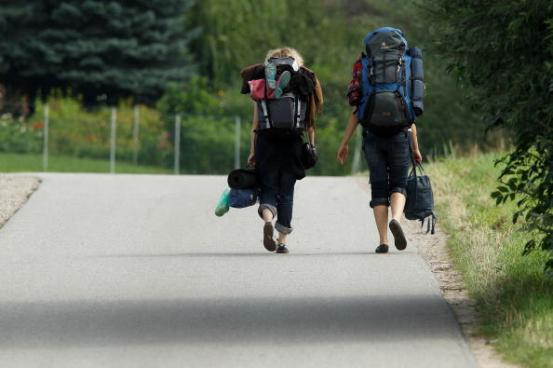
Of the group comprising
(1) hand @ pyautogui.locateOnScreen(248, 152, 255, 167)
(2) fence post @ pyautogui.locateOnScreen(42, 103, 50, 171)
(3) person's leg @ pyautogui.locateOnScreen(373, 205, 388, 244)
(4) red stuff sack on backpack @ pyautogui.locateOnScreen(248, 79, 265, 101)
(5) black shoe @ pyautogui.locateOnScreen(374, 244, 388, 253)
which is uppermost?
(4) red stuff sack on backpack @ pyautogui.locateOnScreen(248, 79, 265, 101)

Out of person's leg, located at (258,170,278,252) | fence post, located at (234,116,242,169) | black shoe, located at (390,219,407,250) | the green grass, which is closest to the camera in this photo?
black shoe, located at (390,219,407,250)

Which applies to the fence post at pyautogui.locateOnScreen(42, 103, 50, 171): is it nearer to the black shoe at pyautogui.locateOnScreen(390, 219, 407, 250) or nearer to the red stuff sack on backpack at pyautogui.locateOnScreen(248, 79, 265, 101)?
the red stuff sack on backpack at pyautogui.locateOnScreen(248, 79, 265, 101)

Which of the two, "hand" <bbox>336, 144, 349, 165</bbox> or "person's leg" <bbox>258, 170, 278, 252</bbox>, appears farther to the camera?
"person's leg" <bbox>258, 170, 278, 252</bbox>

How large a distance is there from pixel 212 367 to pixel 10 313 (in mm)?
2215

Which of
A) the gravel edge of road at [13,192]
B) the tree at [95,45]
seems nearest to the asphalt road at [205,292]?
the gravel edge of road at [13,192]

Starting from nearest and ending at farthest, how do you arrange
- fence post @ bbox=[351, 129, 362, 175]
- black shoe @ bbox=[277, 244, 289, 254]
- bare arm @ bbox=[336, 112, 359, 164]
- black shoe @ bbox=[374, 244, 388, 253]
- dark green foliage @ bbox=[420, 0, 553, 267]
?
dark green foliage @ bbox=[420, 0, 553, 267] → bare arm @ bbox=[336, 112, 359, 164] → black shoe @ bbox=[374, 244, 388, 253] → black shoe @ bbox=[277, 244, 289, 254] → fence post @ bbox=[351, 129, 362, 175]

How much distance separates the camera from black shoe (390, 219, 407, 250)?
11.3 m

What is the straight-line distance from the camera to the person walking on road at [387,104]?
11031 mm

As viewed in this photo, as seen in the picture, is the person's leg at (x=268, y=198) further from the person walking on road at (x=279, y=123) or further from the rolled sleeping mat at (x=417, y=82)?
the rolled sleeping mat at (x=417, y=82)

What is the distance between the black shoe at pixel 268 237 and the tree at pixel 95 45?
1090 inches

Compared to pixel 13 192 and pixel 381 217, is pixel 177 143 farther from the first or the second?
pixel 381 217

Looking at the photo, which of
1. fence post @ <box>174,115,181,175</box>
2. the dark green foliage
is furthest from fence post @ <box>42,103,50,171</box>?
the dark green foliage

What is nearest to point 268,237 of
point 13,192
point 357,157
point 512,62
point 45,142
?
point 512,62

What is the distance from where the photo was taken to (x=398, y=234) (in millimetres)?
11383
